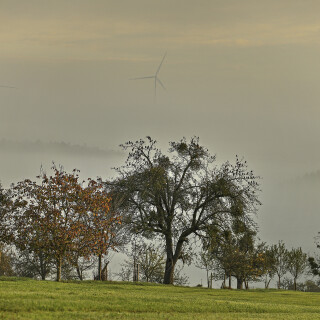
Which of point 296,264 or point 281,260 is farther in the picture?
point 281,260

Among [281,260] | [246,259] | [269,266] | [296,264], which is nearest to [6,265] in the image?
[246,259]

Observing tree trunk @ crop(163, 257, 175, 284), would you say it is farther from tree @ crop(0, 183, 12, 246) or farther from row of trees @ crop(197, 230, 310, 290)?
tree @ crop(0, 183, 12, 246)

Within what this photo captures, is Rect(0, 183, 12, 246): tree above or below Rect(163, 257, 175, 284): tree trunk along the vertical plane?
above

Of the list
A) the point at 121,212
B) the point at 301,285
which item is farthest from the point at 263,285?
the point at 121,212

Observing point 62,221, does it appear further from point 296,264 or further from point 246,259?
point 296,264

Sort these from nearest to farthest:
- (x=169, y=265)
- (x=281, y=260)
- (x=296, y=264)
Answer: (x=169, y=265), (x=296, y=264), (x=281, y=260)

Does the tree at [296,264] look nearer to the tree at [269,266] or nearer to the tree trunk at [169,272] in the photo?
the tree at [269,266]

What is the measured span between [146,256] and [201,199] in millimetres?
15937

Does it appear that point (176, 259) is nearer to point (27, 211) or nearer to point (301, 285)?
point (27, 211)

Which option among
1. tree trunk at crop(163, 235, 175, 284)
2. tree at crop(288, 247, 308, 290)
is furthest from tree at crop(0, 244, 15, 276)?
tree at crop(288, 247, 308, 290)

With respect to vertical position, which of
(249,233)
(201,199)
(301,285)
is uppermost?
(201,199)

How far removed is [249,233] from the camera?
154 feet

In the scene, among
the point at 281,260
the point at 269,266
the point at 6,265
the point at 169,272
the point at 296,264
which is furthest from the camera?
the point at 281,260

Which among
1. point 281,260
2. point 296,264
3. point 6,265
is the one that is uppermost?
point 281,260
